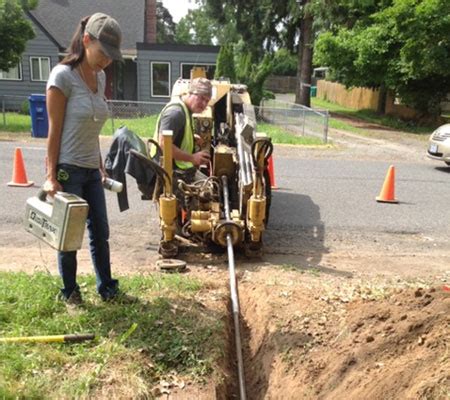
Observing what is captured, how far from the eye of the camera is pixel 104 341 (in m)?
3.36

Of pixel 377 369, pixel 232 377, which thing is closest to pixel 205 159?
pixel 232 377

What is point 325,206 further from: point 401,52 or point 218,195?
point 401,52

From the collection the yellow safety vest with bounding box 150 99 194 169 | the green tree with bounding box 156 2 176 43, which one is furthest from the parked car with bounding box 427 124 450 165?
the green tree with bounding box 156 2 176 43

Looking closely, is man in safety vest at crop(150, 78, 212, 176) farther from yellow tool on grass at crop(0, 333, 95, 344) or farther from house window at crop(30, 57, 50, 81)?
house window at crop(30, 57, 50, 81)

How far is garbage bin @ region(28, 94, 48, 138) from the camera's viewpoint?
1474 cm

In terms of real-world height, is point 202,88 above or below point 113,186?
above

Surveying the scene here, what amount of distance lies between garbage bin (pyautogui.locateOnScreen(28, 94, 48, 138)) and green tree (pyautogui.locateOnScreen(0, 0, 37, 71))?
3.17 metres

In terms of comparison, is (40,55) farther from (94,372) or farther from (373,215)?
(94,372)

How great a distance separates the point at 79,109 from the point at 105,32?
1.71ft

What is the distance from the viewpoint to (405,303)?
3541mm

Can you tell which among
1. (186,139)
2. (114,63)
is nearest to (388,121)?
(114,63)

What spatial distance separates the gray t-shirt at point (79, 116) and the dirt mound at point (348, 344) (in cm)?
186

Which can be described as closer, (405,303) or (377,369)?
(377,369)

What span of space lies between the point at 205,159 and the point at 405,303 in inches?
107
